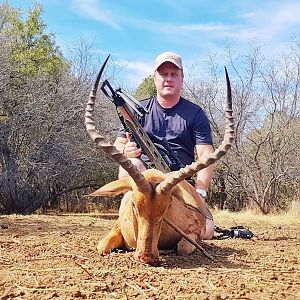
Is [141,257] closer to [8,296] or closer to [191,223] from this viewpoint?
[191,223]

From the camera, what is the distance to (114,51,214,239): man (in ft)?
21.8

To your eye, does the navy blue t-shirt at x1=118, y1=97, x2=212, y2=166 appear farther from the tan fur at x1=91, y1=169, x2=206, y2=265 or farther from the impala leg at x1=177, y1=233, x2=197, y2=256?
the impala leg at x1=177, y1=233, x2=197, y2=256

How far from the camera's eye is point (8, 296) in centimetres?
323

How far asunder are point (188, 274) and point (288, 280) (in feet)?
2.52

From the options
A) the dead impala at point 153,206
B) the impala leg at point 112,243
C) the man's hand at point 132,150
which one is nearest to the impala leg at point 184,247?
the dead impala at point 153,206

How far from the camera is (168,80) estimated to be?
22.1 feet

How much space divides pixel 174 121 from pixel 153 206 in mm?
2357

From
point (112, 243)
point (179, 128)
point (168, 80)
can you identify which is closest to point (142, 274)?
point (112, 243)

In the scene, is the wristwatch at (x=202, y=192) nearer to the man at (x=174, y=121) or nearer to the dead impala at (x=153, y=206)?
the man at (x=174, y=121)

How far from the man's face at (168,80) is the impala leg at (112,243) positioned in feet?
6.80

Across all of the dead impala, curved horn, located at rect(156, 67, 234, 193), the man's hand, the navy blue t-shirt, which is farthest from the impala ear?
the navy blue t-shirt

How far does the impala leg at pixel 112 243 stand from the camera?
5.22m

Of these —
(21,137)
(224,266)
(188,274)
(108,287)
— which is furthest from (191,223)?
(21,137)

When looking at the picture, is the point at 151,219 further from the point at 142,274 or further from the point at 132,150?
the point at 132,150
